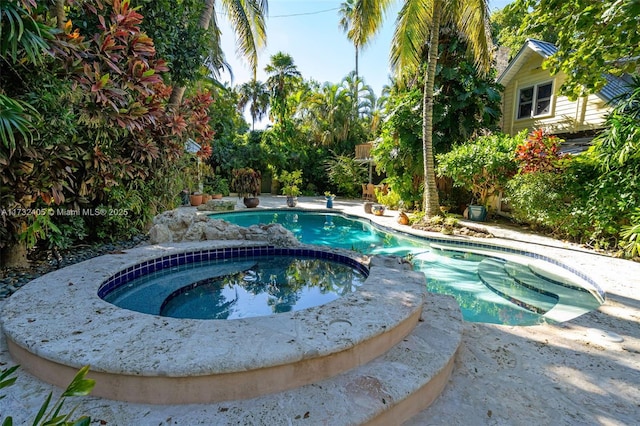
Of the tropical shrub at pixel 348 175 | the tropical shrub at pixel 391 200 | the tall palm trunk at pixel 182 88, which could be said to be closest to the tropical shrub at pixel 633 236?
the tropical shrub at pixel 391 200

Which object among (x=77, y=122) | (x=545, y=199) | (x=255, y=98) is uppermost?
(x=255, y=98)

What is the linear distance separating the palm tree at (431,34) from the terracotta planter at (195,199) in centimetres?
1039

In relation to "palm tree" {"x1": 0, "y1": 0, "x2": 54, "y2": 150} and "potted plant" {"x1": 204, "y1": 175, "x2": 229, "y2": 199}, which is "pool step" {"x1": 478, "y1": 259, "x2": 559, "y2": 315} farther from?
"potted plant" {"x1": 204, "y1": 175, "x2": 229, "y2": 199}

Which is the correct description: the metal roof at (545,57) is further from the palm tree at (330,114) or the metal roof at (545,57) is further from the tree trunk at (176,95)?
the palm tree at (330,114)

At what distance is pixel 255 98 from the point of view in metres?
29.6

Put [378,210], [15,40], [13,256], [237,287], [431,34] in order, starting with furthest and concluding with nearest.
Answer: [378,210] < [431,34] < [237,287] < [13,256] < [15,40]

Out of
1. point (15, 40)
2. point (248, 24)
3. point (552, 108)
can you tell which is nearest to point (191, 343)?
point (15, 40)

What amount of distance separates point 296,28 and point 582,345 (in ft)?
57.2

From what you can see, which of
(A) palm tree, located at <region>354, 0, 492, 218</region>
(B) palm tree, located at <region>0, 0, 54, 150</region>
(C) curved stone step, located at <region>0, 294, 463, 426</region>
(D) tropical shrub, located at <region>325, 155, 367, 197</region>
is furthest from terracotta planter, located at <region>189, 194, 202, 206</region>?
(C) curved stone step, located at <region>0, 294, 463, 426</region>

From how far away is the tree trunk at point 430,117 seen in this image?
9516mm

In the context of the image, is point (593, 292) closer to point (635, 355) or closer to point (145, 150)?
point (635, 355)

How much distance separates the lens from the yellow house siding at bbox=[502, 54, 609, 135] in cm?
1010

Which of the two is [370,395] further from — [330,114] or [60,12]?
[330,114]

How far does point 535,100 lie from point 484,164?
4422 millimetres
